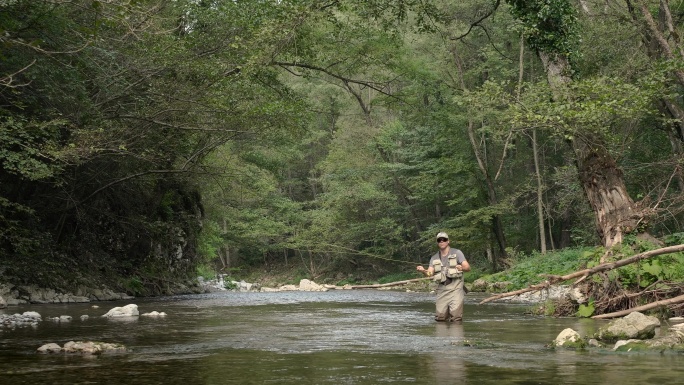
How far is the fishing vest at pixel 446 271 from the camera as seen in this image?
1188cm

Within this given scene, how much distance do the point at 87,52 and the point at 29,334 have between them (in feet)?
21.9

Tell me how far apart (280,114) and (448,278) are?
1095 centimetres

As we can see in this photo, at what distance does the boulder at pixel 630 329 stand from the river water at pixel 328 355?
2.56 ft

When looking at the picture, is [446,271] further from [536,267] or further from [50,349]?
[536,267]

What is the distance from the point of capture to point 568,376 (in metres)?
6.22

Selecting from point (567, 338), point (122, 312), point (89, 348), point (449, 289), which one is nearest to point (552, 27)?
point (449, 289)

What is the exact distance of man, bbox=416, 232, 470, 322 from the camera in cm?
1191

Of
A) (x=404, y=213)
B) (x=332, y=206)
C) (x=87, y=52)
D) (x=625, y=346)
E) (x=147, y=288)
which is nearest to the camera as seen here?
(x=625, y=346)

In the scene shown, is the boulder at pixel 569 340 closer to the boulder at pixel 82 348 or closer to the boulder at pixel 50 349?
the boulder at pixel 82 348

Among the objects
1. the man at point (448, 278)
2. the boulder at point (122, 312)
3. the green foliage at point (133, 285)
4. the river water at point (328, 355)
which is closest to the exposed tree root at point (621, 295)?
the river water at point (328, 355)

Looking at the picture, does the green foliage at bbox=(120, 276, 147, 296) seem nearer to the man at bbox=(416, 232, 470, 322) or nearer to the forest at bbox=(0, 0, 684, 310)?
the forest at bbox=(0, 0, 684, 310)

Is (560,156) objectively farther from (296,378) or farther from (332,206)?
(296,378)

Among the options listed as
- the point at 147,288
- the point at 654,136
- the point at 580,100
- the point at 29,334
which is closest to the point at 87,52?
the point at 29,334

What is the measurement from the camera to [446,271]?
12.0 m
